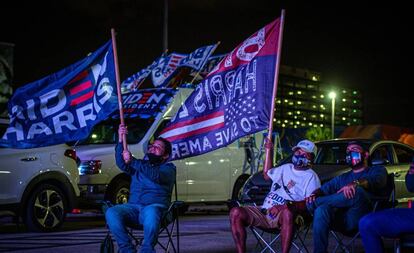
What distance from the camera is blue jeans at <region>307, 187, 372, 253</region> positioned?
24.3ft

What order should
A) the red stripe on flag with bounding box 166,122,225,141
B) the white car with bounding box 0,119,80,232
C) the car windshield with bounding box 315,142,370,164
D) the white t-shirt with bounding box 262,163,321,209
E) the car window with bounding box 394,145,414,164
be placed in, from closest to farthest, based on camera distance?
the white t-shirt with bounding box 262,163,321,209, the red stripe on flag with bounding box 166,122,225,141, the white car with bounding box 0,119,80,232, the car windshield with bounding box 315,142,370,164, the car window with bounding box 394,145,414,164

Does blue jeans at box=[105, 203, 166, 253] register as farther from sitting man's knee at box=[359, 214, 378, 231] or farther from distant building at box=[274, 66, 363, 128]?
distant building at box=[274, 66, 363, 128]

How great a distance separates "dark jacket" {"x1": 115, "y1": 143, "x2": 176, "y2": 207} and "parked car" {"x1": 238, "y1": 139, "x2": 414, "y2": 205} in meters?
3.94

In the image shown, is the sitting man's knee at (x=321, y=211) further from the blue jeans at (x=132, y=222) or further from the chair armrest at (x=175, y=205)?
the blue jeans at (x=132, y=222)

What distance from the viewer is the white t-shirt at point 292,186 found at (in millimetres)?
7926

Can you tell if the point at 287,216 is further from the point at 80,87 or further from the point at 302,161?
the point at 80,87

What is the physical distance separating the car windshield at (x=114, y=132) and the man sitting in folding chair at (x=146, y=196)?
20.9 ft

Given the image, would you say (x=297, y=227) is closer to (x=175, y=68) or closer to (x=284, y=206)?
(x=284, y=206)

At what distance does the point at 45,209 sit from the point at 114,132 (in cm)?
309

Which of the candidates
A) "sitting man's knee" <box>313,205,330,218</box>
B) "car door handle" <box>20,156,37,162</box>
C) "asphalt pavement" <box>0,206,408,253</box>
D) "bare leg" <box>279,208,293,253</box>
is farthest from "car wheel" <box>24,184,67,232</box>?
"sitting man's knee" <box>313,205,330,218</box>

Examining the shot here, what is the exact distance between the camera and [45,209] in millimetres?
11961

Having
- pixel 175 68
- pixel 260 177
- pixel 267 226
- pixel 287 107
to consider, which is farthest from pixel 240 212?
pixel 287 107

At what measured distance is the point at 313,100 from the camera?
14312 cm

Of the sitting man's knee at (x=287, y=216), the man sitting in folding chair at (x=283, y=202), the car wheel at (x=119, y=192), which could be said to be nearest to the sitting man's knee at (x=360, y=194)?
the man sitting in folding chair at (x=283, y=202)
